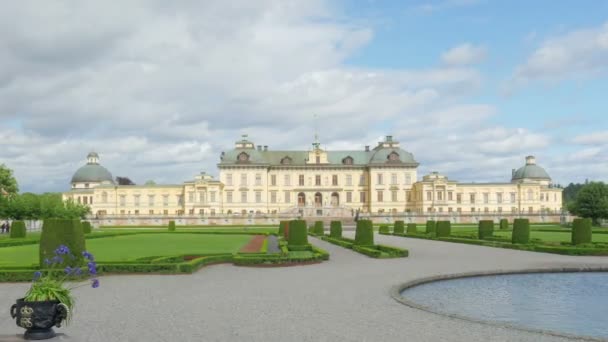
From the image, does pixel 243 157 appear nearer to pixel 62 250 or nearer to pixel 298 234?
pixel 298 234

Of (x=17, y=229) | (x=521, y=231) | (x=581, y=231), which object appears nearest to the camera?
(x=581, y=231)

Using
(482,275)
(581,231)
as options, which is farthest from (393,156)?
(482,275)

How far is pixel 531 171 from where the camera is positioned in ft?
291

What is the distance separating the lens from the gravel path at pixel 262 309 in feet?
27.9

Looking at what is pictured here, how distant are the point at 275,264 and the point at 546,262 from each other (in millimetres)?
8651

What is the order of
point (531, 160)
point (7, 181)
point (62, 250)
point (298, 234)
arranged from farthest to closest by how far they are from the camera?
1. point (531, 160)
2. point (7, 181)
3. point (298, 234)
4. point (62, 250)

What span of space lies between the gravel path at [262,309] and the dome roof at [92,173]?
76301mm

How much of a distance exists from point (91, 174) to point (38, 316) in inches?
3364

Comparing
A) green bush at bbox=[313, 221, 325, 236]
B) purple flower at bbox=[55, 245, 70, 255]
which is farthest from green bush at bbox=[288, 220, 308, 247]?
purple flower at bbox=[55, 245, 70, 255]

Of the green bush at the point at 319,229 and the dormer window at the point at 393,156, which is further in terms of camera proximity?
the dormer window at the point at 393,156

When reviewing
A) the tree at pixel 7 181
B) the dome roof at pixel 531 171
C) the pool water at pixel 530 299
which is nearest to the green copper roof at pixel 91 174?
the tree at pixel 7 181

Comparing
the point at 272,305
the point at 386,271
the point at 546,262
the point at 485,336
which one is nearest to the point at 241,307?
the point at 272,305

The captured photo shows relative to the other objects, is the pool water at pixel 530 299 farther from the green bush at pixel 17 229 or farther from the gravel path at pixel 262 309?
the green bush at pixel 17 229

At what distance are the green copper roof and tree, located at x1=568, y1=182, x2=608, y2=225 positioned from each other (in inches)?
2518
